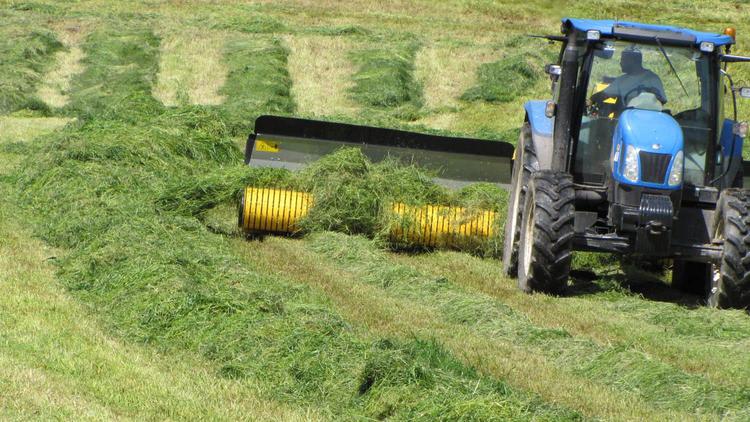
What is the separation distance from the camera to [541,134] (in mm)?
10680

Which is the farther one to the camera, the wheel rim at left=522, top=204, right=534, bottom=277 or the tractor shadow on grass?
the tractor shadow on grass

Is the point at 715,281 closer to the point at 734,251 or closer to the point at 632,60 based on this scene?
the point at 734,251

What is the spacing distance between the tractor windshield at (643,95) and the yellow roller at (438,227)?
1557mm

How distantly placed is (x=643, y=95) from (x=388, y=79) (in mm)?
12939

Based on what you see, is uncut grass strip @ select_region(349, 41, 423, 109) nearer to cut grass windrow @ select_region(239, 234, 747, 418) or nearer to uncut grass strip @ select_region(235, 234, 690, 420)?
uncut grass strip @ select_region(235, 234, 690, 420)

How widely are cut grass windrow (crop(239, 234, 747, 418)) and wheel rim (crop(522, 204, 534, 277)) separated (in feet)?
2.11

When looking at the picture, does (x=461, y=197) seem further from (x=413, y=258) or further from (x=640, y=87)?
(x=640, y=87)

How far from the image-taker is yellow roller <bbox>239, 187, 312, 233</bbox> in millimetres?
11211

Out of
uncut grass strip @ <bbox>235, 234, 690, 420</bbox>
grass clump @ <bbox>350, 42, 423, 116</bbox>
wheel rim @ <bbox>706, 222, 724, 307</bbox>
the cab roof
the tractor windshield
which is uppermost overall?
the cab roof

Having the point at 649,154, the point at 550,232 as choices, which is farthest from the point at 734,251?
the point at 550,232

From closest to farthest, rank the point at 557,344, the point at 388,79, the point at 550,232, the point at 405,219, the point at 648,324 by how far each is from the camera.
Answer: the point at 557,344 < the point at 648,324 < the point at 550,232 < the point at 405,219 < the point at 388,79

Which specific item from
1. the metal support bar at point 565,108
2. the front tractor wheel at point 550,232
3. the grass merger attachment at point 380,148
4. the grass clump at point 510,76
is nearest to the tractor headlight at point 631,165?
the front tractor wheel at point 550,232

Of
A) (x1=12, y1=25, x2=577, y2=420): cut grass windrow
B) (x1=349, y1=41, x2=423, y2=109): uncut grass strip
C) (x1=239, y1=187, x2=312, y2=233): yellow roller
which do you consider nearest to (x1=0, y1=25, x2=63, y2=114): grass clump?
(x1=12, y1=25, x2=577, y2=420): cut grass windrow

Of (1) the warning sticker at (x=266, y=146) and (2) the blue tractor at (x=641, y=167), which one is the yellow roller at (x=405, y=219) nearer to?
(2) the blue tractor at (x=641, y=167)
